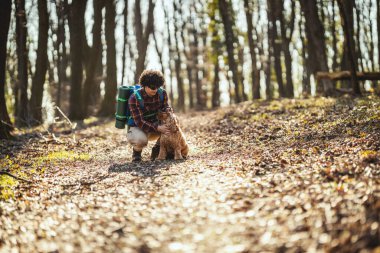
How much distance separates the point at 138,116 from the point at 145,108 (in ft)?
0.74

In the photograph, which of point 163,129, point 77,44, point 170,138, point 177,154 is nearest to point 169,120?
point 163,129

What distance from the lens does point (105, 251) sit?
3.43 meters

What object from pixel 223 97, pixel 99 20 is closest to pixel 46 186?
pixel 99 20

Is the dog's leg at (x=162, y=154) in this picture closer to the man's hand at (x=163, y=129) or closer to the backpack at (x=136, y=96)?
the man's hand at (x=163, y=129)

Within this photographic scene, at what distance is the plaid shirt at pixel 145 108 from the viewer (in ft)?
26.0

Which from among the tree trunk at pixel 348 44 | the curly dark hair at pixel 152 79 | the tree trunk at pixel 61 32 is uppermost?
the tree trunk at pixel 61 32

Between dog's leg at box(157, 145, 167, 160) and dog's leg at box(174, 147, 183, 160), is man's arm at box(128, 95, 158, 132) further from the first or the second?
dog's leg at box(174, 147, 183, 160)

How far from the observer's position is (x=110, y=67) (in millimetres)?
23000

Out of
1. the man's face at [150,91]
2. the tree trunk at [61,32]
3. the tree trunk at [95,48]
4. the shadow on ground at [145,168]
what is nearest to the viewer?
the shadow on ground at [145,168]

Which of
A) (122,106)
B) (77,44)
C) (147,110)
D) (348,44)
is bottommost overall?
(147,110)

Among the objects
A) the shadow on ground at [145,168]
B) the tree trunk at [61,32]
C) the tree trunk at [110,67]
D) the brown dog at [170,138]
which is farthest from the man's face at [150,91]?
the tree trunk at [110,67]

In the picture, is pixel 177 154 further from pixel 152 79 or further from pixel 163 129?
pixel 152 79

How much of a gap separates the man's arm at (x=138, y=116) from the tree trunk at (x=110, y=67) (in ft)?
50.2

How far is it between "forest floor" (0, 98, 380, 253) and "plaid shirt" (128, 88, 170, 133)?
2.85 feet
